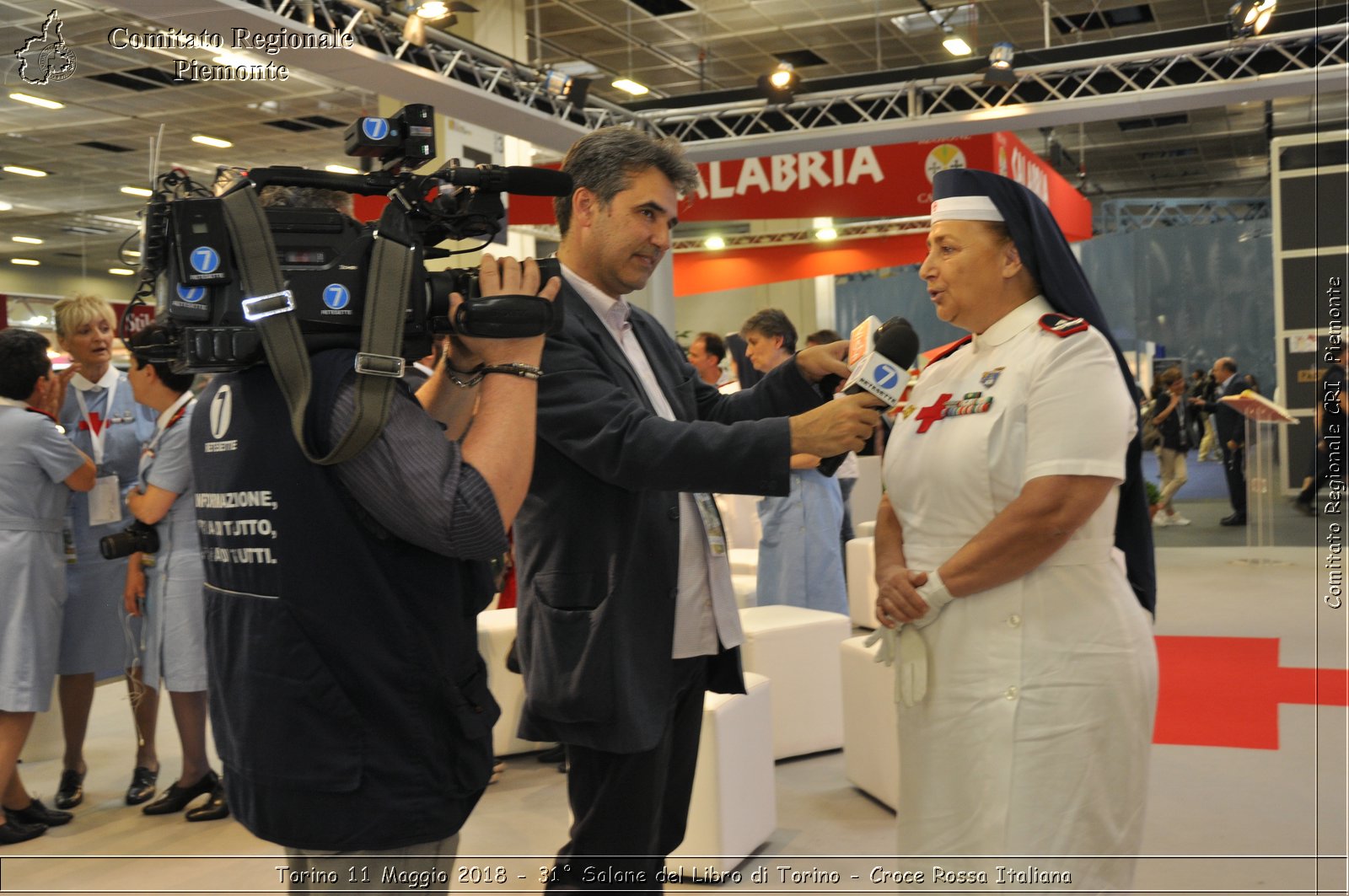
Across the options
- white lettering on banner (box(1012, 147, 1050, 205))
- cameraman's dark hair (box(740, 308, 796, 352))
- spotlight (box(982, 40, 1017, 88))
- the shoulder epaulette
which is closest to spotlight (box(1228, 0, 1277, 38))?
spotlight (box(982, 40, 1017, 88))

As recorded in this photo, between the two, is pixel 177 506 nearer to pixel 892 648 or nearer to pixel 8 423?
pixel 8 423

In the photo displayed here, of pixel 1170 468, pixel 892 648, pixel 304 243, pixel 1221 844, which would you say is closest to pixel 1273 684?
pixel 1221 844

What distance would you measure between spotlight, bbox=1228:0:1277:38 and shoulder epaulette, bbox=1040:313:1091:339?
23.1ft

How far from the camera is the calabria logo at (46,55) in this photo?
8102 mm

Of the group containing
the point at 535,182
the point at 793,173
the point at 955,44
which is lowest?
the point at 535,182

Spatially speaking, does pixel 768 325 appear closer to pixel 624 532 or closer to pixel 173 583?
pixel 173 583

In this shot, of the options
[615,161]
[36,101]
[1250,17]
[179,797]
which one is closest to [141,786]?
[179,797]

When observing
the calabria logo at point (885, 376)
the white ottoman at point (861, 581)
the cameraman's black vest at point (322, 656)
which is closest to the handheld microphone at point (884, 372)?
the calabria logo at point (885, 376)

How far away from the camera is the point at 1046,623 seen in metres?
2.00

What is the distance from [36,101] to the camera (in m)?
11.6

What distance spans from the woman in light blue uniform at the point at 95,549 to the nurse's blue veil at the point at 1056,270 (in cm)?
361

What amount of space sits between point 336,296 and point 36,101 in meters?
12.5

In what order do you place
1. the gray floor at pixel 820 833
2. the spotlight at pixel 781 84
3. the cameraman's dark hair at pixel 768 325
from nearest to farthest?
the gray floor at pixel 820 833
the cameraman's dark hair at pixel 768 325
the spotlight at pixel 781 84

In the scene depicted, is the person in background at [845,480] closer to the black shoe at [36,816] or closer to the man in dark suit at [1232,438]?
the black shoe at [36,816]
